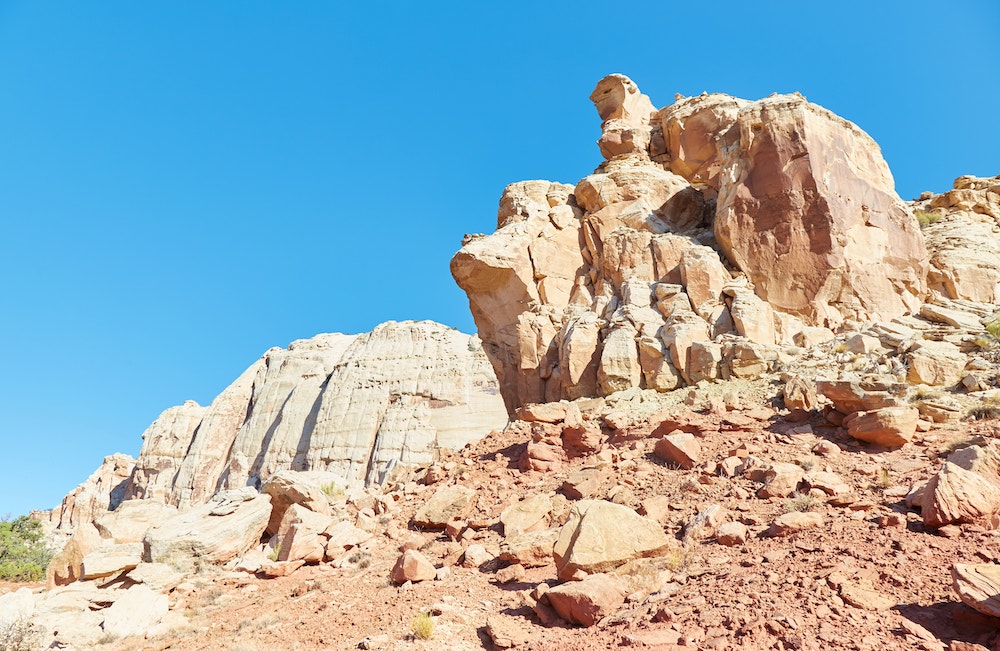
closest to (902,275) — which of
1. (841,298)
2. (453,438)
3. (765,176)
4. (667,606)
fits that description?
(841,298)

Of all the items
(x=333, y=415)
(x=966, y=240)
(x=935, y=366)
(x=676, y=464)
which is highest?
(x=966, y=240)

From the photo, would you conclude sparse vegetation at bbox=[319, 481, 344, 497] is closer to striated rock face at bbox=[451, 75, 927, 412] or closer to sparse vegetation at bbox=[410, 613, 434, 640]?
striated rock face at bbox=[451, 75, 927, 412]

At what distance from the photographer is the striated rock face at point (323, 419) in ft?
131

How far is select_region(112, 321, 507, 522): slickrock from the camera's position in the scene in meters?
40.0

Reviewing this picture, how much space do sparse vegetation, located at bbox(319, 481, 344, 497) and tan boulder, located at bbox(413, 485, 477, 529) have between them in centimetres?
460

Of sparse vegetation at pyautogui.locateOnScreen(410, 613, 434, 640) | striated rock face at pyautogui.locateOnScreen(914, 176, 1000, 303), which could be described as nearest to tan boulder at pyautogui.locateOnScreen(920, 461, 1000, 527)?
sparse vegetation at pyautogui.locateOnScreen(410, 613, 434, 640)

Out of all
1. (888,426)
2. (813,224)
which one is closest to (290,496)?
(888,426)

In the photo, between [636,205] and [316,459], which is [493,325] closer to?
[636,205]

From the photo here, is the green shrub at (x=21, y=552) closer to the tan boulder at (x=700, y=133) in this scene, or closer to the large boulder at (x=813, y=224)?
the large boulder at (x=813, y=224)

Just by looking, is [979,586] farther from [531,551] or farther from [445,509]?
[445,509]

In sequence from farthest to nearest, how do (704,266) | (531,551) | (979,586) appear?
(704,266)
(531,551)
(979,586)

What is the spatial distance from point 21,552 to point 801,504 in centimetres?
2388

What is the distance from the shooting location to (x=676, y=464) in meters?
12.5

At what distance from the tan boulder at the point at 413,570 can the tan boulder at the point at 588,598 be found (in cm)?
276
